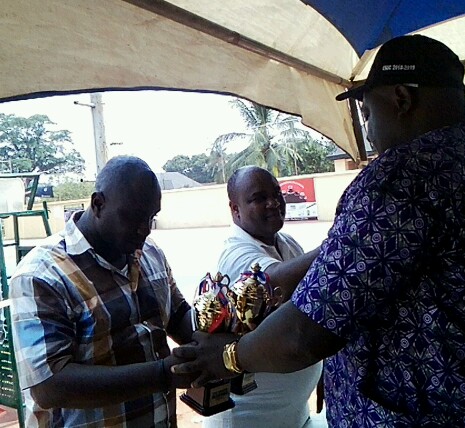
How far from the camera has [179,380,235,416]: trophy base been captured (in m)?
1.43

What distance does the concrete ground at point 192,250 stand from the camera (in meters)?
4.45

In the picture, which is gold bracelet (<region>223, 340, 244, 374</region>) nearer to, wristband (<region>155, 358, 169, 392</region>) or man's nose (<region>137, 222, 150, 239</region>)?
wristband (<region>155, 358, 169, 392</region>)

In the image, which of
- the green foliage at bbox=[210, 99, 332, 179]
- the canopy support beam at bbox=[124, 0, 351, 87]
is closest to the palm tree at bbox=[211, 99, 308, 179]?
the green foliage at bbox=[210, 99, 332, 179]

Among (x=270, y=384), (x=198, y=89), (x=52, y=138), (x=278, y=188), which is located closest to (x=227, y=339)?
(x=270, y=384)

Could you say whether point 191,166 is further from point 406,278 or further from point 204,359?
point 406,278

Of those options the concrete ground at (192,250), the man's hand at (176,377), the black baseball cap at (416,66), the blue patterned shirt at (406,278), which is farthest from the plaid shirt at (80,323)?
the concrete ground at (192,250)

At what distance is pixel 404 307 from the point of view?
1.00 meters

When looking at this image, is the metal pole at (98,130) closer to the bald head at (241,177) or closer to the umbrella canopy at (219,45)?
the umbrella canopy at (219,45)

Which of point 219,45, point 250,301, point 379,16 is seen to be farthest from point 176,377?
point 379,16

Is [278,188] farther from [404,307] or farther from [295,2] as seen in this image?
[404,307]

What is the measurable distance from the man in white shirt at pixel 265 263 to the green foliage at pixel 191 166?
34795 mm

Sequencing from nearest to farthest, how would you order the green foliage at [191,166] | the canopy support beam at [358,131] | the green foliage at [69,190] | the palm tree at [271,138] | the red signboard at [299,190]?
the canopy support beam at [358,131] → the red signboard at [299,190] → the green foliage at [69,190] → the palm tree at [271,138] → the green foliage at [191,166]

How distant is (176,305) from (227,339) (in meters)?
0.48

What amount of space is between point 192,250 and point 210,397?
1433 cm
